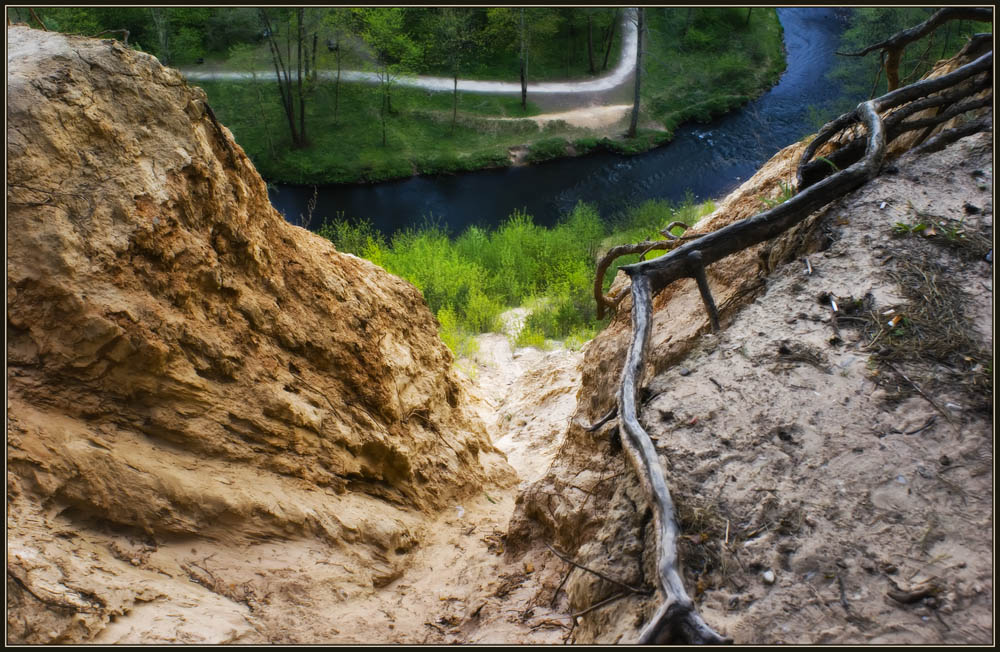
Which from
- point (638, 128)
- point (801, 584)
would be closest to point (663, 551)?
point (801, 584)

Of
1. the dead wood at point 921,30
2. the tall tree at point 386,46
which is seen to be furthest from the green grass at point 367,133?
the dead wood at point 921,30

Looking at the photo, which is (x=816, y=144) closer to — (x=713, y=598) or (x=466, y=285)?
(x=713, y=598)

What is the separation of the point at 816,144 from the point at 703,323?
1825 mm

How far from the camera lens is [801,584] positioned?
2.44 metres

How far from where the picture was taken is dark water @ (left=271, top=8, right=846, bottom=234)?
21203mm

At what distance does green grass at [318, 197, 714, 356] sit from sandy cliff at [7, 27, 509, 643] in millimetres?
6141

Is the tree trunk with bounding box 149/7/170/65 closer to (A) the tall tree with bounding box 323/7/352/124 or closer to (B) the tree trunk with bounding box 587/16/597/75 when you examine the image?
(A) the tall tree with bounding box 323/7/352/124

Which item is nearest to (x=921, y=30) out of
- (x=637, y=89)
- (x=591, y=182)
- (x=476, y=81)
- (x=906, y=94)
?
(x=906, y=94)

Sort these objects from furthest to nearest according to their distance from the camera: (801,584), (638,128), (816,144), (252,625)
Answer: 1. (638,128)
2. (816,144)
3. (252,625)
4. (801,584)

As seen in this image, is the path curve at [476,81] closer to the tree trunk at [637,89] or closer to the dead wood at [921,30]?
the tree trunk at [637,89]

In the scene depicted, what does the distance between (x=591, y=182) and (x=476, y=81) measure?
7.82 metres

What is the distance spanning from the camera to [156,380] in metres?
3.62

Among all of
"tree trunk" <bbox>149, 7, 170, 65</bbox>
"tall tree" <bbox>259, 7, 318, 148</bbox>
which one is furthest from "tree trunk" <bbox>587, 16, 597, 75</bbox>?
"tree trunk" <bbox>149, 7, 170, 65</bbox>

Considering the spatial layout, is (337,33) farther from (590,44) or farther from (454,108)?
(590,44)
